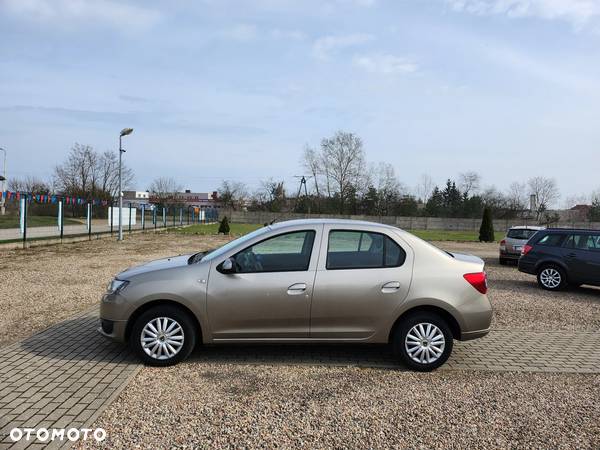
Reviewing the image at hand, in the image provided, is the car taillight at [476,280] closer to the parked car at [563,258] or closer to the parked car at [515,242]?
the parked car at [563,258]

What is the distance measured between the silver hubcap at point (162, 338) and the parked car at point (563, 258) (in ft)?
31.5

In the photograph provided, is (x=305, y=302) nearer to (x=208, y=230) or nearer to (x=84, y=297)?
(x=84, y=297)

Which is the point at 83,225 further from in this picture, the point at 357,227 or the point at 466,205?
the point at 466,205

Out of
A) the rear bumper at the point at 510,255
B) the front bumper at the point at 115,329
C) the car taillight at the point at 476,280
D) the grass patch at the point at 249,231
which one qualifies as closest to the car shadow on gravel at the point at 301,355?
the front bumper at the point at 115,329

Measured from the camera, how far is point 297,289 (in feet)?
16.1

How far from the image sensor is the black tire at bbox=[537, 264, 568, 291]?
10972 mm

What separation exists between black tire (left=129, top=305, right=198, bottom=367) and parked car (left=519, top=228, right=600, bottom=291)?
31.2 feet

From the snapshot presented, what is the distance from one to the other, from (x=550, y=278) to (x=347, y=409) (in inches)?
360

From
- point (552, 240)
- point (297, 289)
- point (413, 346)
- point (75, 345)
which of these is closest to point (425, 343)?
point (413, 346)

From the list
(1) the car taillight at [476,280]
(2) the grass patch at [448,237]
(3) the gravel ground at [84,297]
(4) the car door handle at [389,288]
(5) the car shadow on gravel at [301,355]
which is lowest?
(2) the grass patch at [448,237]


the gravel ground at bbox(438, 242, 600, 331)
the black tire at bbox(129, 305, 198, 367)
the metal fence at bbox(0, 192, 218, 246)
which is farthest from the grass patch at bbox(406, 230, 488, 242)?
the black tire at bbox(129, 305, 198, 367)

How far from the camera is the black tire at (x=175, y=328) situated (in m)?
4.91

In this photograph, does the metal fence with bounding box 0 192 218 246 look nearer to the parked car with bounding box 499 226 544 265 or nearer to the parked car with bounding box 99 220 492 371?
the parked car with bounding box 99 220 492 371

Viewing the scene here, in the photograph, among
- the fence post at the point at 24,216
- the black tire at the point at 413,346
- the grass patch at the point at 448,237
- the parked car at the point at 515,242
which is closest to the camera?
the black tire at the point at 413,346
